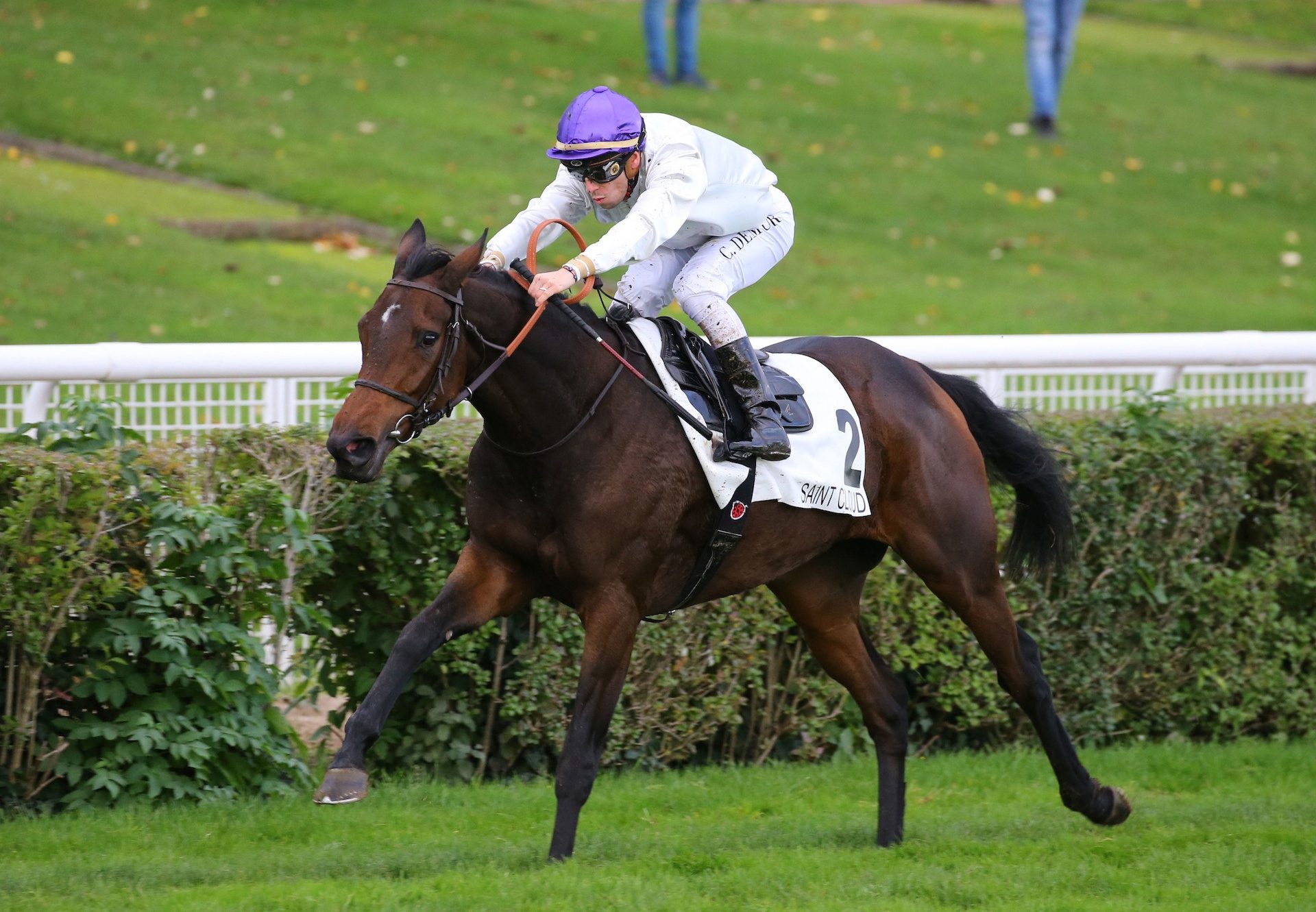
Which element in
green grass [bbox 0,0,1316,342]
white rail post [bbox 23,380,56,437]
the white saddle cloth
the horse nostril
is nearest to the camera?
the horse nostril

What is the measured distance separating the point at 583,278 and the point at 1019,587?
8.97 feet

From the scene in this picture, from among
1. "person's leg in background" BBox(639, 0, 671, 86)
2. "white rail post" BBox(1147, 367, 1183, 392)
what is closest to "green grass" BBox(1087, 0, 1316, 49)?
"person's leg in background" BBox(639, 0, 671, 86)

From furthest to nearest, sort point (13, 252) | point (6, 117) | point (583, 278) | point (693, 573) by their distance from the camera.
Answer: point (6, 117), point (13, 252), point (693, 573), point (583, 278)

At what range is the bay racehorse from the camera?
169 inches

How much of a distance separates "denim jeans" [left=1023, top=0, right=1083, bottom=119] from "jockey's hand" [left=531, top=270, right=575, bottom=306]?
14.1 m

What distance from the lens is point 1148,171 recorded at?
736 inches

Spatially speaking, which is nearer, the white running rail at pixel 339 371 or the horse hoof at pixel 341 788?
the horse hoof at pixel 341 788

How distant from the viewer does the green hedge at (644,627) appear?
5.05 m

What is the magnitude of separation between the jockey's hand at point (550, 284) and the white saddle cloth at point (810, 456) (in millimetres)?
561

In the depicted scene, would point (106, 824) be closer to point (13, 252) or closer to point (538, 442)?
point (538, 442)

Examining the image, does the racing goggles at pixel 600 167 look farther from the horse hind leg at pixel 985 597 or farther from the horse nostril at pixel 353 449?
the horse hind leg at pixel 985 597

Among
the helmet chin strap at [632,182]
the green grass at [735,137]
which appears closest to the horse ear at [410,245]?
the helmet chin strap at [632,182]

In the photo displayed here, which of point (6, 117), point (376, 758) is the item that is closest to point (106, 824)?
point (376, 758)

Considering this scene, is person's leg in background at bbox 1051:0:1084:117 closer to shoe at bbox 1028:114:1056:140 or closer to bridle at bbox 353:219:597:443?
shoe at bbox 1028:114:1056:140
